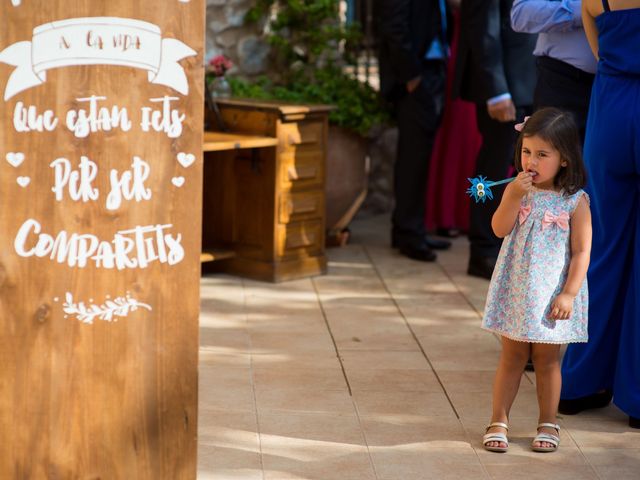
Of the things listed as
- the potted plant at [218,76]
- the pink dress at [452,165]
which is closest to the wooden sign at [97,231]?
the potted plant at [218,76]

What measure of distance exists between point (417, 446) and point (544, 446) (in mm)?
406

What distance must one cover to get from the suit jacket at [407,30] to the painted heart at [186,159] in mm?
3836

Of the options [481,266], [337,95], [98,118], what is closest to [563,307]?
[98,118]

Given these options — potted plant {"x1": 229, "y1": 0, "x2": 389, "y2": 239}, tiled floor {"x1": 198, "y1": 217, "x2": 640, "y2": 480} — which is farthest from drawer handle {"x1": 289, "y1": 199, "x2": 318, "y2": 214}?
potted plant {"x1": 229, "y1": 0, "x2": 389, "y2": 239}

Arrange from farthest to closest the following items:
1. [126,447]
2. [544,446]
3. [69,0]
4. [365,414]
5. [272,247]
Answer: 1. [272,247]
2. [365,414]
3. [544,446]
4. [126,447]
5. [69,0]

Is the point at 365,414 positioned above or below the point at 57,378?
below

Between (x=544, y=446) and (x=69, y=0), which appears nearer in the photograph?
(x=69, y=0)

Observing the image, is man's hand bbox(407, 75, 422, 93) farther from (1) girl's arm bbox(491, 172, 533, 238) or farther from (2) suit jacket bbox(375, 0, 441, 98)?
(1) girl's arm bbox(491, 172, 533, 238)

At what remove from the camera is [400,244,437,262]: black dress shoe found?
671cm

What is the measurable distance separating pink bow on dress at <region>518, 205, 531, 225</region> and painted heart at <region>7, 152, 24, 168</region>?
63.7 inches

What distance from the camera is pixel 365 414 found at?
160 inches

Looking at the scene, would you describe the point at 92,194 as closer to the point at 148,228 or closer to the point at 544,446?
the point at 148,228

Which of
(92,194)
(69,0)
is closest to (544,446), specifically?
(92,194)

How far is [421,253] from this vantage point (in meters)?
6.73
